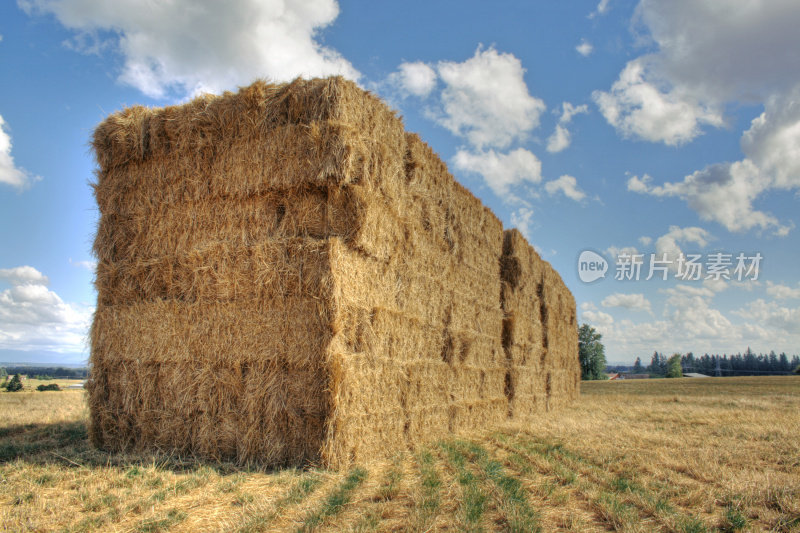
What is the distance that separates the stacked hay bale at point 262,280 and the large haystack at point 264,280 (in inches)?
0.9

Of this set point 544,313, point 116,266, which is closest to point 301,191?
point 116,266

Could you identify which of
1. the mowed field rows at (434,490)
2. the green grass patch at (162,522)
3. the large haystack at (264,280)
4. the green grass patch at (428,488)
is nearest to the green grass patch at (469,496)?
the mowed field rows at (434,490)

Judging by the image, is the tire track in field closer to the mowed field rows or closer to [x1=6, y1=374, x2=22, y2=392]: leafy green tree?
the mowed field rows

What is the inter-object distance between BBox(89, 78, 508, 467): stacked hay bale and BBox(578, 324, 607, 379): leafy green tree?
56359 millimetres

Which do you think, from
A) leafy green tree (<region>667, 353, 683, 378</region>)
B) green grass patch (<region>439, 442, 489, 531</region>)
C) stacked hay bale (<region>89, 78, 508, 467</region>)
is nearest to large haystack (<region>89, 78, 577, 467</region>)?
stacked hay bale (<region>89, 78, 508, 467</region>)

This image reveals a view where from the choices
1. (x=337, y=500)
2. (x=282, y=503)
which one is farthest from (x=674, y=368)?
(x=282, y=503)

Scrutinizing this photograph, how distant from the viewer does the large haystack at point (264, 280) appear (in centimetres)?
628

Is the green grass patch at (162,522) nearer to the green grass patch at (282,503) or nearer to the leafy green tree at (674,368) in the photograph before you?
the green grass patch at (282,503)

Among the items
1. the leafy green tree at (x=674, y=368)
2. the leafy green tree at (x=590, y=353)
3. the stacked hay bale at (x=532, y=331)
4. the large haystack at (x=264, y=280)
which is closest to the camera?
the large haystack at (x=264, y=280)

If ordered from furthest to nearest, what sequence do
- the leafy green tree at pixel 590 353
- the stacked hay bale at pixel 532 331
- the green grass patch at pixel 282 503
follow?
1. the leafy green tree at pixel 590 353
2. the stacked hay bale at pixel 532 331
3. the green grass patch at pixel 282 503

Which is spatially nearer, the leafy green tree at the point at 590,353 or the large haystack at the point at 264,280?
the large haystack at the point at 264,280

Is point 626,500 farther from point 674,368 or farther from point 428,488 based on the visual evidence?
point 674,368

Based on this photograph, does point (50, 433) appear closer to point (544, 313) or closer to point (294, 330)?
point (294, 330)

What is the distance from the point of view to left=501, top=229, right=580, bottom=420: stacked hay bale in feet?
42.1
